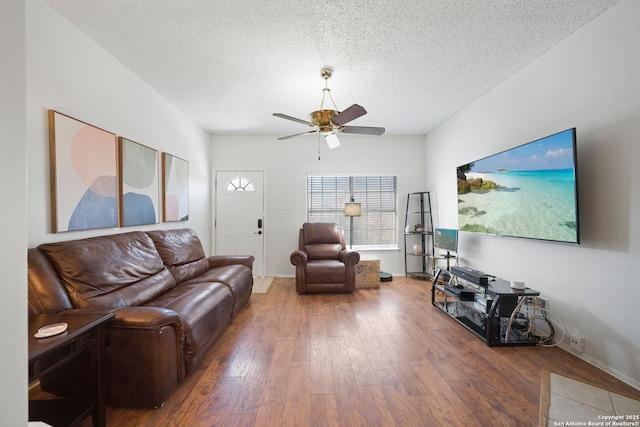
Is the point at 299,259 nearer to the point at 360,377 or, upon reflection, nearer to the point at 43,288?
the point at 360,377

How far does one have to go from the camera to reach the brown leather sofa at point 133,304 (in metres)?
1.57

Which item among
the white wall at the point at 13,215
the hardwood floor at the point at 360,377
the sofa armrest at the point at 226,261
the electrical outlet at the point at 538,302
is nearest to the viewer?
the white wall at the point at 13,215

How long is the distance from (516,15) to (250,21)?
2.08 m

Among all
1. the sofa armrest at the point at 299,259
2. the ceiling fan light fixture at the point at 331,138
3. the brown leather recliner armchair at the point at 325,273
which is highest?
the ceiling fan light fixture at the point at 331,138

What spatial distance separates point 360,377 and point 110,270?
2113 mm

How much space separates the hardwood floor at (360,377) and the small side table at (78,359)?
22 centimetres

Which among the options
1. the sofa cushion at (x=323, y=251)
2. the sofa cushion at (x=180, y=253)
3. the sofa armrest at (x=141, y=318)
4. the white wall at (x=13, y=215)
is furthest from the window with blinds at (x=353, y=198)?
the white wall at (x=13, y=215)

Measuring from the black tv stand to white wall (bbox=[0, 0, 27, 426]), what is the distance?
2.95 metres

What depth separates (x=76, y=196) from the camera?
2053 mm

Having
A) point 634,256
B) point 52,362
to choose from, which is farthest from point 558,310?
point 52,362

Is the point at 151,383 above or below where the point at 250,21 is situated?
below

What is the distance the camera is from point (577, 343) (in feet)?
7.07

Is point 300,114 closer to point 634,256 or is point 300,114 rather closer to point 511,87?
point 511,87

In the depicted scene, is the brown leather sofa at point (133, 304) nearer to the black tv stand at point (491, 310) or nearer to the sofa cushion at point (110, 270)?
the sofa cushion at point (110, 270)
